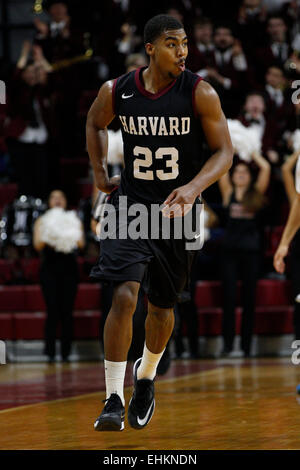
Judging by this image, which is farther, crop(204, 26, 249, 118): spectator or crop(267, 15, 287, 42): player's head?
crop(267, 15, 287, 42): player's head

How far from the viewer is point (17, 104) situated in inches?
426

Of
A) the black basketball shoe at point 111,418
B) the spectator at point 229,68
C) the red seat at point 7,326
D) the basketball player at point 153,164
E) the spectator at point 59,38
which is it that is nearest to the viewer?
the black basketball shoe at point 111,418

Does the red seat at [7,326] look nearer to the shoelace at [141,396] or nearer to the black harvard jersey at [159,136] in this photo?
the shoelace at [141,396]

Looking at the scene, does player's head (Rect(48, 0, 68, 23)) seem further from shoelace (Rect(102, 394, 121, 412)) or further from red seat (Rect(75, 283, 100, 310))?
shoelace (Rect(102, 394, 121, 412))

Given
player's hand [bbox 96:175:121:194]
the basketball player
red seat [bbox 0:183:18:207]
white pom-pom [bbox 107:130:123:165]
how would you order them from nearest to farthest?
1. the basketball player
2. player's hand [bbox 96:175:121:194]
3. white pom-pom [bbox 107:130:123:165]
4. red seat [bbox 0:183:18:207]

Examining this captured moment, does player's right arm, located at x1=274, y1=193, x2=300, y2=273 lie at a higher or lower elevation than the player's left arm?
lower

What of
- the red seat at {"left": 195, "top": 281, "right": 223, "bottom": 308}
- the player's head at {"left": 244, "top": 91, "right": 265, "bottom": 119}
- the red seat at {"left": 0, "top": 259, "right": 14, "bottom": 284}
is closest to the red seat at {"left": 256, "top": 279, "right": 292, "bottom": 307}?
the red seat at {"left": 195, "top": 281, "right": 223, "bottom": 308}

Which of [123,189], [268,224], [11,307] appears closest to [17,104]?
[11,307]

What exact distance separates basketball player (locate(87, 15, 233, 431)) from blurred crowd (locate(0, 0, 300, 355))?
4.02 m

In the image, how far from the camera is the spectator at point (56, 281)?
9.35 meters

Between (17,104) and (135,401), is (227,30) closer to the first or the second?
(17,104)

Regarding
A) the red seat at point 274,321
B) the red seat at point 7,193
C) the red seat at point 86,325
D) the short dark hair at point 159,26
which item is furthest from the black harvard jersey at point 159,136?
the red seat at point 7,193

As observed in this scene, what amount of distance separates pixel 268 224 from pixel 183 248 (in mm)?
5858

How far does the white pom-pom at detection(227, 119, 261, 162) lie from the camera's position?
9.31 meters
